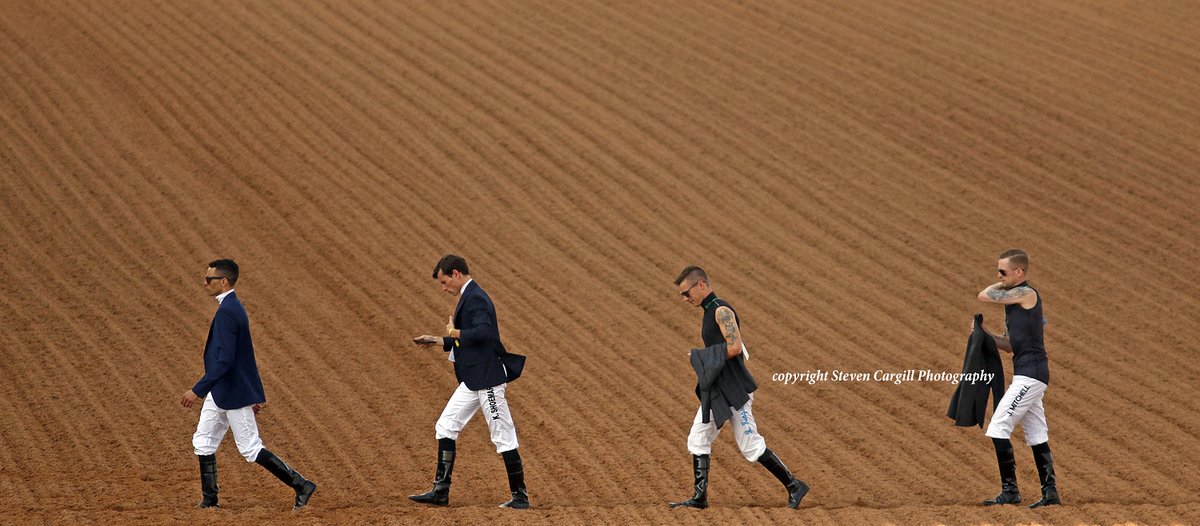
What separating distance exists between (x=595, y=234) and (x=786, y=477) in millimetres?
6158

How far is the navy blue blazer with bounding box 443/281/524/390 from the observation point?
7938mm

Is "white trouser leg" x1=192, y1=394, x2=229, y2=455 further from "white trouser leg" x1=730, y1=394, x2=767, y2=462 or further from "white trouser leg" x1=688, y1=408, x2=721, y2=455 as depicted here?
"white trouser leg" x1=730, y1=394, x2=767, y2=462

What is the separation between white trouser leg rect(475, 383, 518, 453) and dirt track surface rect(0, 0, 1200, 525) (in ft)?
1.71

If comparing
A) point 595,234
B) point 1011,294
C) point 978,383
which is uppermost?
point 595,234

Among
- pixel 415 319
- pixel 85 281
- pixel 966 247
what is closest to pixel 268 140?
pixel 85 281

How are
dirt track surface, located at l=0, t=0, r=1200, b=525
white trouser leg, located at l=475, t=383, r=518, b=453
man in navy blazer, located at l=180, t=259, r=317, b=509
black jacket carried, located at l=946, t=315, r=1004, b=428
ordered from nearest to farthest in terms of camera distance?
man in navy blazer, located at l=180, t=259, r=317, b=509 < white trouser leg, located at l=475, t=383, r=518, b=453 < black jacket carried, located at l=946, t=315, r=1004, b=428 < dirt track surface, located at l=0, t=0, r=1200, b=525

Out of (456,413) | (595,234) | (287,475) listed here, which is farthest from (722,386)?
(595,234)

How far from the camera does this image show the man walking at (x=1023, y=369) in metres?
7.94

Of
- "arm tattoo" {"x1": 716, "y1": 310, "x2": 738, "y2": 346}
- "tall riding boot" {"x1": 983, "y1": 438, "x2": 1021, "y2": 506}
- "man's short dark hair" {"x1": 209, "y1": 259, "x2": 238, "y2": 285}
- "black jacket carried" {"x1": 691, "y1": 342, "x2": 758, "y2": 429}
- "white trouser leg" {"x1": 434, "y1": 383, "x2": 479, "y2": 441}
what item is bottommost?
"tall riding boot" {"x1": 983, "y1": 438, "x2": 1021, "y2": 506}

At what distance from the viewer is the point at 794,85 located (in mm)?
16688

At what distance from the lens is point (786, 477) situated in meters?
8.02

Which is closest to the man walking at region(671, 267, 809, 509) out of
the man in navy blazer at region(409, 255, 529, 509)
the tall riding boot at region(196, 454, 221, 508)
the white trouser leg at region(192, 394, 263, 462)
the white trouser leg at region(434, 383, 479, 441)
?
the man in navy blazer at region(409, 255, 529, 509)

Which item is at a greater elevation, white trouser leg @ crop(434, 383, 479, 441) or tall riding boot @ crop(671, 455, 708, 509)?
white trouser leg @ crop(434, 383, 479, 441)

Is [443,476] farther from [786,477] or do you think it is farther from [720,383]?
[786,477]
